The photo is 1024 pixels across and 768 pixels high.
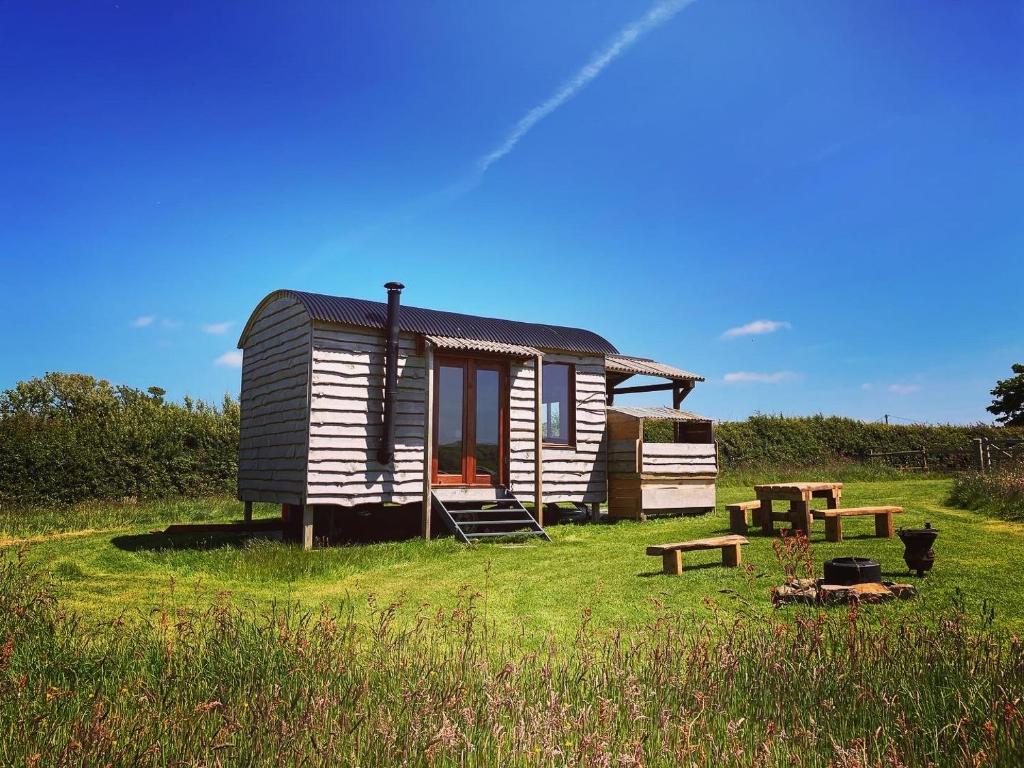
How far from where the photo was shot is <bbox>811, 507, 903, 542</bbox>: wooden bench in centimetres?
1048

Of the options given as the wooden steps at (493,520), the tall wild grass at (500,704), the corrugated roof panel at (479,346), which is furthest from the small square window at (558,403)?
the tall wild grass at (500,704)

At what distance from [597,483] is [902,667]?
37.9 ft

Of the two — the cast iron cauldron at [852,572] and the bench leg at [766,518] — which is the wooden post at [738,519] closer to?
the bench leg at [766,518]

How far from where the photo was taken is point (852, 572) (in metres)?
7.04

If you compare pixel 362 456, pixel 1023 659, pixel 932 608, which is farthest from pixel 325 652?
pixel 362 456

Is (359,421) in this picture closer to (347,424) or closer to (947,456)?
(347,424)

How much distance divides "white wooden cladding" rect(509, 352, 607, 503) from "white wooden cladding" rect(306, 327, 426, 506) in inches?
75.6

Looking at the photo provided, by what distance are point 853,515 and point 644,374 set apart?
22.1ft

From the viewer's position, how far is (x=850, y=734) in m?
3.71

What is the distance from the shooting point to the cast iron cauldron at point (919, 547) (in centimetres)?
763

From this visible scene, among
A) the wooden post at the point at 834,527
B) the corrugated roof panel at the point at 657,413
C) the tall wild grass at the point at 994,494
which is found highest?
the corrugated roof panel at the point at 657,413

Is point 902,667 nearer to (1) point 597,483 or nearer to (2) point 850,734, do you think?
(2) point 850,734

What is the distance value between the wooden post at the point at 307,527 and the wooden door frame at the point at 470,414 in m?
2.17

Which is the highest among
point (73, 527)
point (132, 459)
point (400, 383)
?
point (400, 383)
